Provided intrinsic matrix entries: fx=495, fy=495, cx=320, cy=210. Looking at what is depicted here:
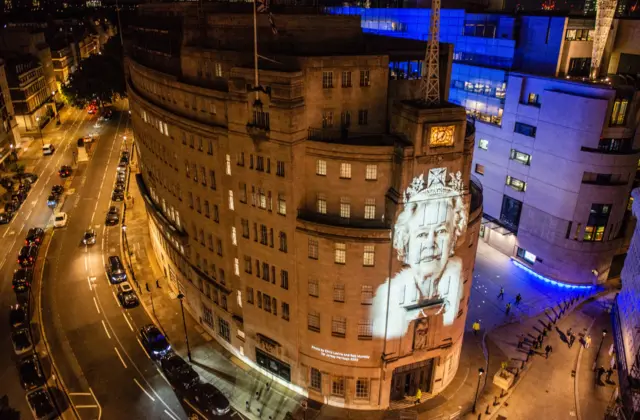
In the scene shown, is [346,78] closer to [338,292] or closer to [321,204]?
[321,204]

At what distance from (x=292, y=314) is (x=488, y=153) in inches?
2038

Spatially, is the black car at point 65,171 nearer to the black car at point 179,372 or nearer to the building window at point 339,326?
the black car at point 179,372

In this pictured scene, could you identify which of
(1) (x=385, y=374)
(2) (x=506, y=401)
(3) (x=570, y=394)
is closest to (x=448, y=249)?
(1) (x=385, y=374)

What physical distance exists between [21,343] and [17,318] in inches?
216

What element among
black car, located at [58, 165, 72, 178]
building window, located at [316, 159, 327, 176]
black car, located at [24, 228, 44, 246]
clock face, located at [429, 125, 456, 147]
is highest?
clock face, located at [429, 125, 456, 147]

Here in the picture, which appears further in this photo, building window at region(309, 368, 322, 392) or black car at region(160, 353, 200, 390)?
black car at region(160, 353, 200, 390)

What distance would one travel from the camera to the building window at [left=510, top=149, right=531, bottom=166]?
79.6 metres

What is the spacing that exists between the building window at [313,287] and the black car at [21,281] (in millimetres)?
46782

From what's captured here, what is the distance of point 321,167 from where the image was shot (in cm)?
4750

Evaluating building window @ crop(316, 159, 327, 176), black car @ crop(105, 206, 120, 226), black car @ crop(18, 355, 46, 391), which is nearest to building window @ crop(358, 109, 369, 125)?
building window @ crop(316, 159, 327, 176)

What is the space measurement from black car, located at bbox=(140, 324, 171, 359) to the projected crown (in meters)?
35.9

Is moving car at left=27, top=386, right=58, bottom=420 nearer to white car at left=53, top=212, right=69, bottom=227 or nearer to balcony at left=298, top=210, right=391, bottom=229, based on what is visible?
balcony at left=298, top=210, right=391, bottom=229

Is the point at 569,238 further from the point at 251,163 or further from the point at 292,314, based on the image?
the point at 251,163

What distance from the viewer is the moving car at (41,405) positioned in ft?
166
